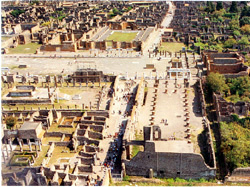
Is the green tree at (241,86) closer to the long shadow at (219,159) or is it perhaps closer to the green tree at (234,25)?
the long shadow at (219,159)

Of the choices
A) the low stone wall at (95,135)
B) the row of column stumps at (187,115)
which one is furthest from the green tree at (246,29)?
the low stone wall at (95,135)

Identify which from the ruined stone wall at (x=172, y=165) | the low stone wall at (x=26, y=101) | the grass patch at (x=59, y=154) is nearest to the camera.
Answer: the ruined stone wall at (x=172, y=165)

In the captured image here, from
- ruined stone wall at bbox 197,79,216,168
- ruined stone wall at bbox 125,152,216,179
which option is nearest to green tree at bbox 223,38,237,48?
ruined stone wall at bbox 197,79,216,168

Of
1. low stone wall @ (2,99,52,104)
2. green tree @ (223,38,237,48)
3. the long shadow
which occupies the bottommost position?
the long shadow

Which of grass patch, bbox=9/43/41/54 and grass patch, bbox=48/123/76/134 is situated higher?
grass patch, bbox=9/43/41/54

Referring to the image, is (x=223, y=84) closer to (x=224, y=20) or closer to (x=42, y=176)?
(x=42, y=176)

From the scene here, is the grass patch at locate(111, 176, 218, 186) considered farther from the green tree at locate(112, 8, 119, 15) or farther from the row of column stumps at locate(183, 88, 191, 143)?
the green tree at locate(112, 8, 119, 15)
